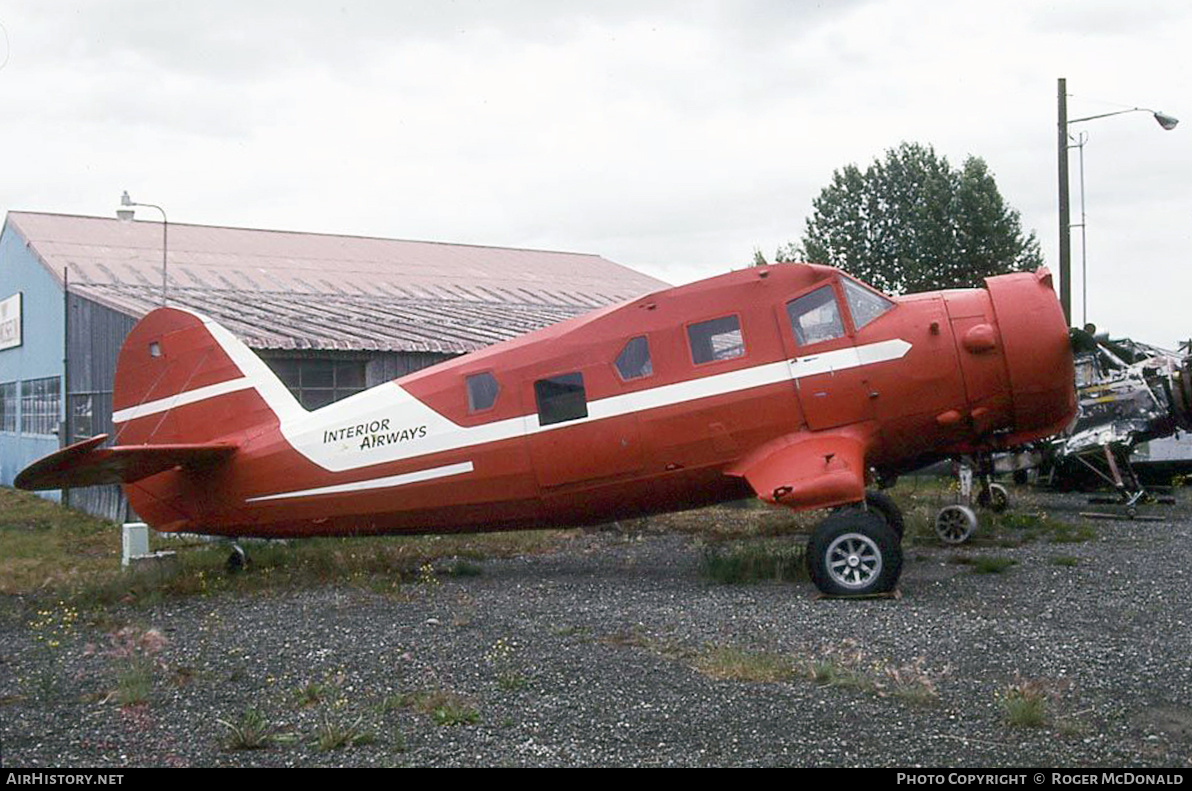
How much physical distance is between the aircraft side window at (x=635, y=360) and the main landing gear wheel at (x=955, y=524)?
4897mm

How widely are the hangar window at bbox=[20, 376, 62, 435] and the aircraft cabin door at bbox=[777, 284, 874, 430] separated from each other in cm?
1672

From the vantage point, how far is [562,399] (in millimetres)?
11641

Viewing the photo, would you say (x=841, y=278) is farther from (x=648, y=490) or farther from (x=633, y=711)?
(x=633, y=711)

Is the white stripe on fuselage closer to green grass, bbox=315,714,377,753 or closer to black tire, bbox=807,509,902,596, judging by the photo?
black tire, bbox=807,509,902,596

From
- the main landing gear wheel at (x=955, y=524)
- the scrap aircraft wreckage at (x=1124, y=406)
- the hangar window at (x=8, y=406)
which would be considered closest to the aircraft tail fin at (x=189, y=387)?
the main landing gear wheel at (x=955, y=524)

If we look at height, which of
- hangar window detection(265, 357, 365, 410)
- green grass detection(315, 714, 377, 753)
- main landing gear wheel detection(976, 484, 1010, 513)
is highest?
hangar window detection(265, 357, 365, 410)

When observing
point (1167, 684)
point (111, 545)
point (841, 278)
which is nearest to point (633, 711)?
point (1167, 684)

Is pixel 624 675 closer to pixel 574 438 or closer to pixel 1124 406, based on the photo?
pixel 574 438

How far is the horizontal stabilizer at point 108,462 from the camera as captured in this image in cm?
1088

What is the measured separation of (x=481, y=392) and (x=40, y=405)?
54.2ft

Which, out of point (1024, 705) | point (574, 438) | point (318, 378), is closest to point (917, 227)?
point (318, 378)

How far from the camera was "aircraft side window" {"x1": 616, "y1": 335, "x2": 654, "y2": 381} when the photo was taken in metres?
11.5

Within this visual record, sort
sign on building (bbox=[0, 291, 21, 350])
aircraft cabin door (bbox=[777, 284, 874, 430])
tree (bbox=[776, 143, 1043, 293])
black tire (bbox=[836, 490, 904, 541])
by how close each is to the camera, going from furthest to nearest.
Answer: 1. tree (bbox=[776, 143, 1043, 293])
2. sign on building (bbox=[0, 291, 21, 350])
3. black tire (bbox=[836, 490, 904, 541])
4. aircraft cabin door (bbox=[777, 284, 874, 430])

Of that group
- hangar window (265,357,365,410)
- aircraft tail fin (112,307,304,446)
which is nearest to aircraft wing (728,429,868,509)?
aircraft tail fin (112,307,304,446)
